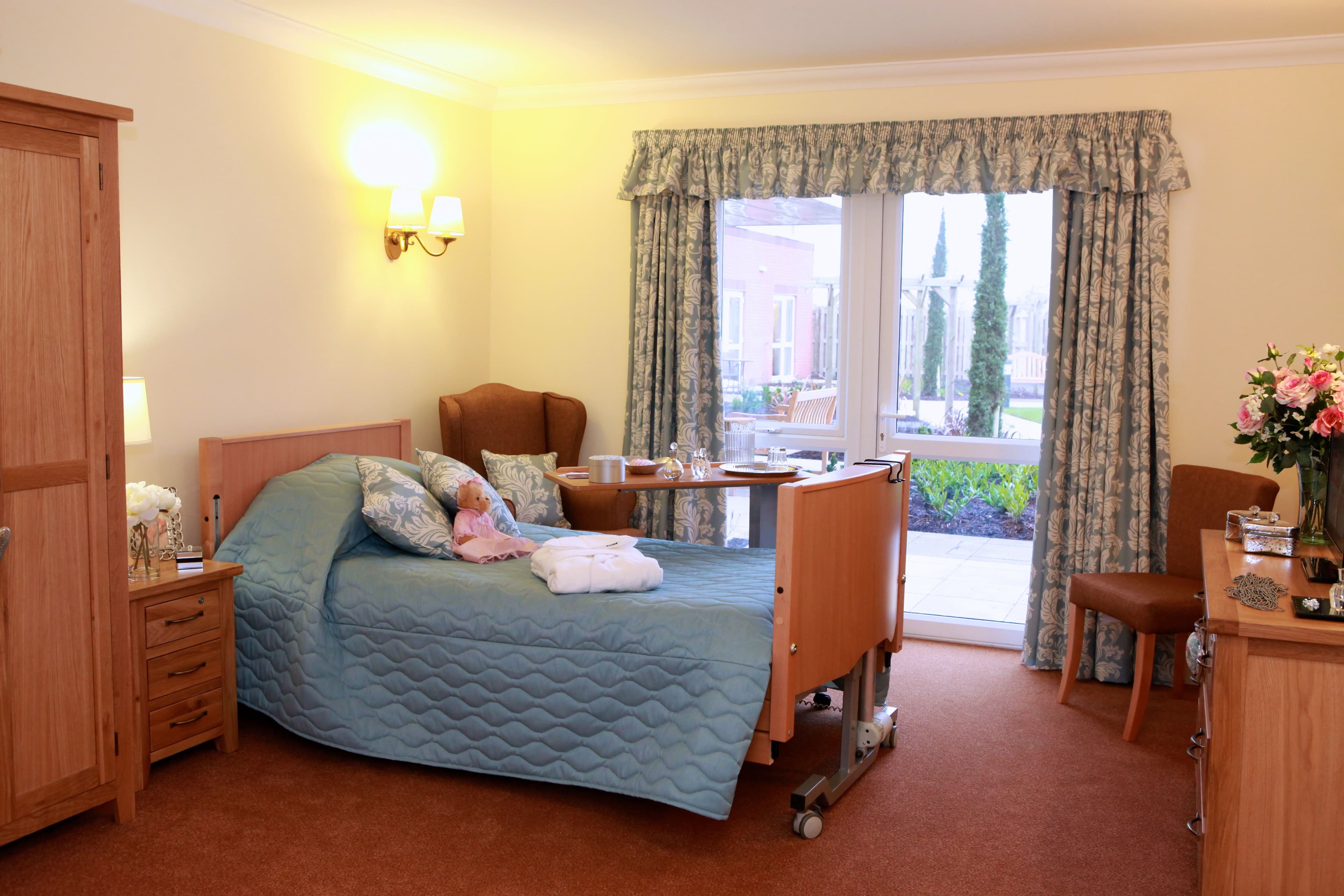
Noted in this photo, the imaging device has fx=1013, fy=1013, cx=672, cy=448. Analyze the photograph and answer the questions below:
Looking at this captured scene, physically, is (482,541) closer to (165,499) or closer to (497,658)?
(497,658)

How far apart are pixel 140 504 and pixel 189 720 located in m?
0.69

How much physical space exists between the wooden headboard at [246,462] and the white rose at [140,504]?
43 cm

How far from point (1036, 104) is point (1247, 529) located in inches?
83.4

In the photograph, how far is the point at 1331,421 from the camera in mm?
2852

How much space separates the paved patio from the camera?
469 cm

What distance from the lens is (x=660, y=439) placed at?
16.1 feet

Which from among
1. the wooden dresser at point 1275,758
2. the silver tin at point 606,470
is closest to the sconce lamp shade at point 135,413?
the silver tin at point 606,470

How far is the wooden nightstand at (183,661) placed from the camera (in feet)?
9.87

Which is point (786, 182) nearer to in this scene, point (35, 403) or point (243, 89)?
point (243, 89)

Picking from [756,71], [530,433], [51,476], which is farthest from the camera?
[530,433]

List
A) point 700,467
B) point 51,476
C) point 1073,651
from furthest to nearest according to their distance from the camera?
point 1073,651 < point 700,467 < point 51,476

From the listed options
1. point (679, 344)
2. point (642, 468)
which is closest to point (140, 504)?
point (642, 468)

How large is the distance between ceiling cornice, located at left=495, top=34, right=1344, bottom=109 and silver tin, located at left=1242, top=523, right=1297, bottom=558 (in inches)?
80.5

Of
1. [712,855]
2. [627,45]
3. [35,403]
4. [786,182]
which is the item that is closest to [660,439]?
[786,182]
